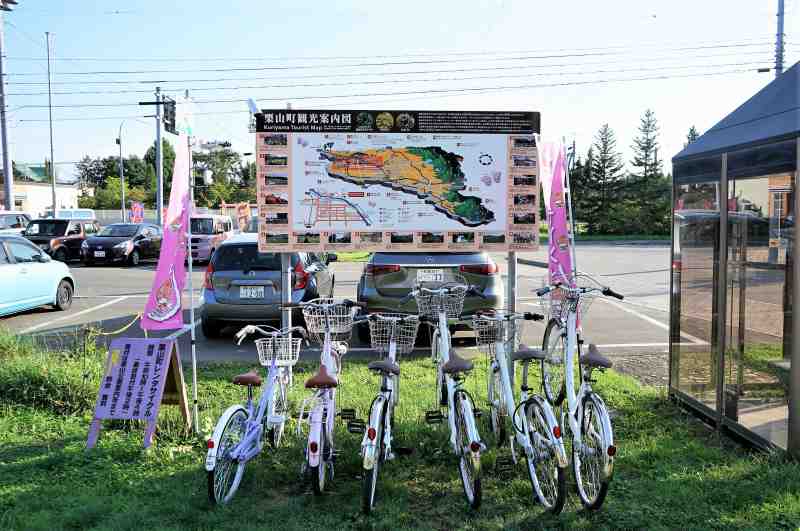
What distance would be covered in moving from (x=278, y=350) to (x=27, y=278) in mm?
8605

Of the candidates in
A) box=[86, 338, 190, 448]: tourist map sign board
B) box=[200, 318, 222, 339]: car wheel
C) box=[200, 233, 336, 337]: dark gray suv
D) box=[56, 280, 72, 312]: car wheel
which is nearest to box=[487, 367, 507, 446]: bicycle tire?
box=[86, 338, 190, 448]: tourist map sign board

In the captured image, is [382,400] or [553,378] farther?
[553,378]

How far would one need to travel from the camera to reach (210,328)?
31.9ft

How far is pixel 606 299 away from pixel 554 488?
35.2 ft

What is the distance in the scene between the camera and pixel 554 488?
4148mm

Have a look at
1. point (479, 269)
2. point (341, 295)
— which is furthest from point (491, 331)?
point (341, 295)

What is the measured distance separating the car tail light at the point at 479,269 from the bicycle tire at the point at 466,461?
4.05m

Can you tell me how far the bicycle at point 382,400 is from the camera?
157 inches

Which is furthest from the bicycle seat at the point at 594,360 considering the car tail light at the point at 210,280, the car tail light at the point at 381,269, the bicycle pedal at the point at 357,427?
the car tail light at the point at 210,280

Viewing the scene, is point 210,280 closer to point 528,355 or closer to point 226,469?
point 226,469

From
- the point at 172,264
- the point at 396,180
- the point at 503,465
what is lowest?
the point at 503,465

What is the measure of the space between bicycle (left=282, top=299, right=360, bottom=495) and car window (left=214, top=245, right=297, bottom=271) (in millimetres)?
4325

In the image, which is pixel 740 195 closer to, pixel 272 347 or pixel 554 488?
pixel 554 488

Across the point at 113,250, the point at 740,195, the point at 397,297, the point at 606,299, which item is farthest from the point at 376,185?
the point at 113,250
